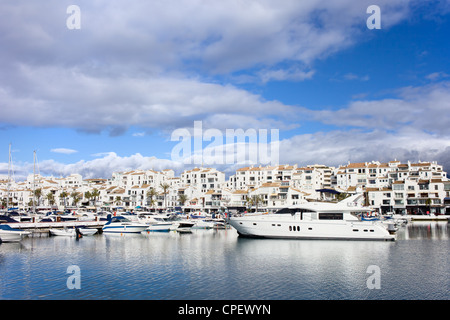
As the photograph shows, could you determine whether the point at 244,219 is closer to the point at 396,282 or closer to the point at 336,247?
the point at 336,247

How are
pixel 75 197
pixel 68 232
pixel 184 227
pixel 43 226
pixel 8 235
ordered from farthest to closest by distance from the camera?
pixel 75 197
pixel 184 227
pixel 43 226
pixel 68 232
pixel 8 235

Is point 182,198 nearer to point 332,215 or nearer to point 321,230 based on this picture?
point 321,230

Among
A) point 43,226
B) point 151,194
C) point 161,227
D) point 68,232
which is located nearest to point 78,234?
point 68,232

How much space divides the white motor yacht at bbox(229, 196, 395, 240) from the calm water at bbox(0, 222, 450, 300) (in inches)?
87.3

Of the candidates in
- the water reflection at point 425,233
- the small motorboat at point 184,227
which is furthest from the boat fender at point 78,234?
the water reflection at point 425,233

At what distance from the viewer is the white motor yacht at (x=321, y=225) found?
4478 cm

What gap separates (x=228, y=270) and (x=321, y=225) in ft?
65.7

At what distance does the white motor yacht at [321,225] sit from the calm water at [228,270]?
2218 millimetres

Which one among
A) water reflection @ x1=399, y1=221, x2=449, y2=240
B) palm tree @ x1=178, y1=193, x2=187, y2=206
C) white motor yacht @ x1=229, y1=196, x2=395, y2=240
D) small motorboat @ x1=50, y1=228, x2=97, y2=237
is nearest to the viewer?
white motor yacht @ x1=229, y1=196, x2=395, y2=240

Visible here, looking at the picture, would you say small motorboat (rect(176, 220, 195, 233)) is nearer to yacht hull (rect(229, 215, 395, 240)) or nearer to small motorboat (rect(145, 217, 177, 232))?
small motorboat (rect(145, 217, 177, 232))

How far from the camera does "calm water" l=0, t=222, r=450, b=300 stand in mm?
22203

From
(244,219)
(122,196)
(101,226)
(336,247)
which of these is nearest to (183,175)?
(122,196)

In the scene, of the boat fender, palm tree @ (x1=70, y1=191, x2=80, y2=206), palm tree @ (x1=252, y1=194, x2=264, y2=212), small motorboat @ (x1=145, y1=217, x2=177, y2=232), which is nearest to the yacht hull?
small motorboat @ (x1=145, y1=217, x2=177, y2=232)

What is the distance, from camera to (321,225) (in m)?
44.8
